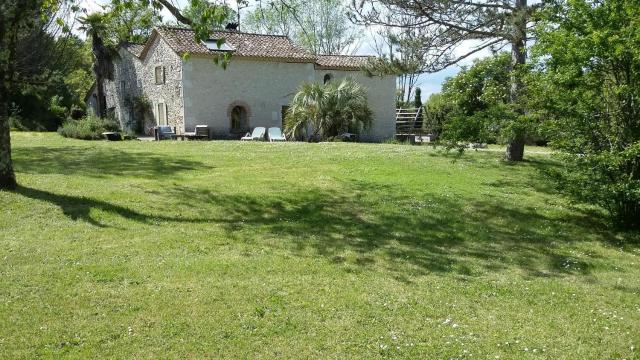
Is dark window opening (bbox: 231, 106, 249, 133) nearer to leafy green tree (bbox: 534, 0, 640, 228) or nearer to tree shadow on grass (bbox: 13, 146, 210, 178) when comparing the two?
tree shadow on grass (bbox: 13, 146, 210, 178)

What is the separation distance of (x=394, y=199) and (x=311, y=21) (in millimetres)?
50505

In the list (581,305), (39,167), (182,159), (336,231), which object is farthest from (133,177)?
(581,305)

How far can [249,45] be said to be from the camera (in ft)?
106

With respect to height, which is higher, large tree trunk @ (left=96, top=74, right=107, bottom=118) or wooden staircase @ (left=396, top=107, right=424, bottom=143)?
large tree trunk @ (left=96, top=74, right=107, bottom=118)

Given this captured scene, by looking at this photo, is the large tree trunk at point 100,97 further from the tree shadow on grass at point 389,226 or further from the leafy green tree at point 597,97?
the leafy green tree at point 597,97

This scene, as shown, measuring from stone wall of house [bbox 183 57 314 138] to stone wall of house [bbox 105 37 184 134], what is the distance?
764mm

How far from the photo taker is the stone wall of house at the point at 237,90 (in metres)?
30.2

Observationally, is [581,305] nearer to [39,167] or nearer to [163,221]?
[163,221]

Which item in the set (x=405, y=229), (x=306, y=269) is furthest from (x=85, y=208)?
(x=405, y=229)

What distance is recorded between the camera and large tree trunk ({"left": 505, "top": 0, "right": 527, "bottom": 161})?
1265cm

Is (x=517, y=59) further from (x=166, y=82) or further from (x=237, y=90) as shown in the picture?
(x=166, y=82)

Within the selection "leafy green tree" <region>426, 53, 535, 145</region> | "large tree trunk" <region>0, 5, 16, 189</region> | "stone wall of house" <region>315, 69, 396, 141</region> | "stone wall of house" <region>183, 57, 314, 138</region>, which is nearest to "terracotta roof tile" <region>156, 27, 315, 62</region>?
"stone wall of house" <region>183, 57, 314, 138</region>

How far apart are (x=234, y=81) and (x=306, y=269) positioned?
83.7ft

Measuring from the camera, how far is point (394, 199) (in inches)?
460
